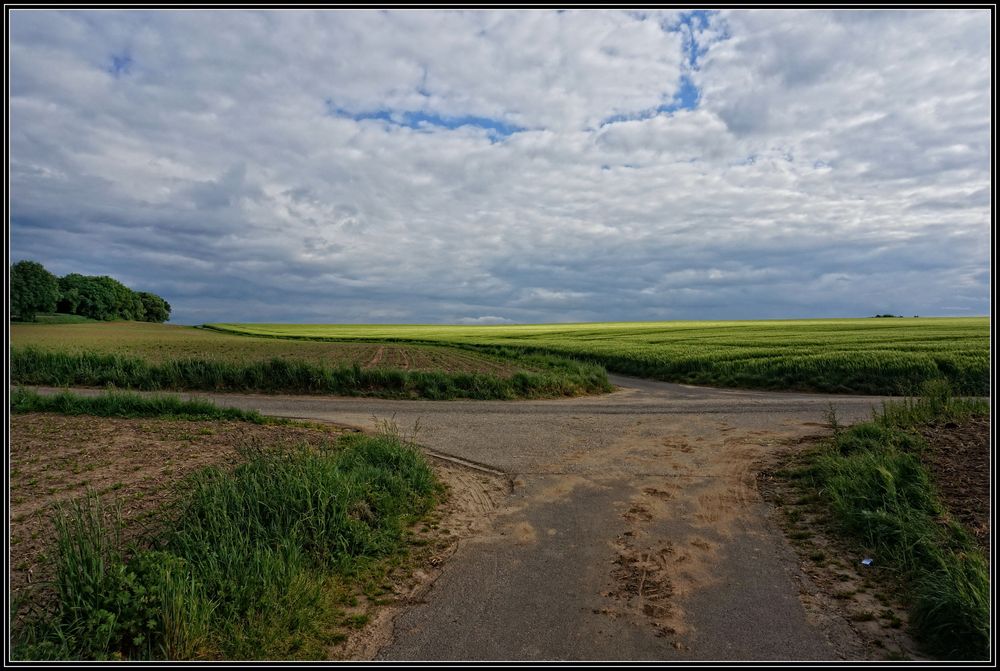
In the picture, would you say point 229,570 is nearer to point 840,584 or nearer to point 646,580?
point 646,580

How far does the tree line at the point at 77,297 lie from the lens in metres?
72.6

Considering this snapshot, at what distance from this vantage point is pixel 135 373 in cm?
1931

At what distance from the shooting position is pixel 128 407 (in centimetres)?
1345

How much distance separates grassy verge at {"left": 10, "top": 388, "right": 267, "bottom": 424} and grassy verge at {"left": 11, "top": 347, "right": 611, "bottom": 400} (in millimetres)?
5160

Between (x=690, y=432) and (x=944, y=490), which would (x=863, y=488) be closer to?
(x=944, y=490)

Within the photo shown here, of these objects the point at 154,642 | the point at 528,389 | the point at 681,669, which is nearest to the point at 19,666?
the point at 154,642

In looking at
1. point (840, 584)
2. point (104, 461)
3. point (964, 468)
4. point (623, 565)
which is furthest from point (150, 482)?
point (964, 468)

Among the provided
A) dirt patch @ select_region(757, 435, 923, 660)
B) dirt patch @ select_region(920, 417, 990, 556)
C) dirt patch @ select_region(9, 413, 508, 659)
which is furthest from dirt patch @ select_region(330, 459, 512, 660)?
dirt patch @ select_region(920, 417, 990, 556)

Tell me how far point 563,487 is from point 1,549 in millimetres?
6130

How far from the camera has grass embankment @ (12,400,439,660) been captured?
3965 millimetres

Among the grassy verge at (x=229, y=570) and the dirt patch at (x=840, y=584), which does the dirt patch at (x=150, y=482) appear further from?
the dirt patch at (x=840, y=584)

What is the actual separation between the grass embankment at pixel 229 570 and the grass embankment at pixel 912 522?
4360 mm

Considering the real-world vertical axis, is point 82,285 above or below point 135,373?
above

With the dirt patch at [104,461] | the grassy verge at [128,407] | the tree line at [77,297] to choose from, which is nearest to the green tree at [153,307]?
the tree line at [77,297]
